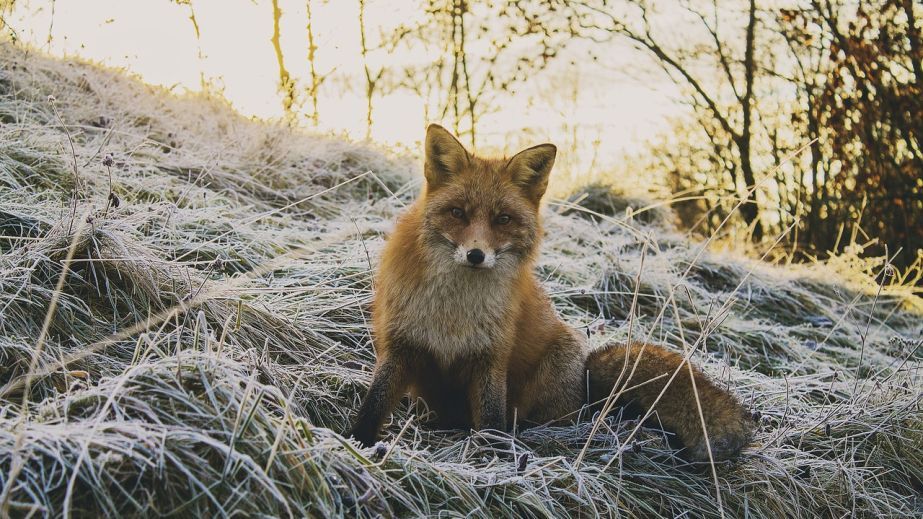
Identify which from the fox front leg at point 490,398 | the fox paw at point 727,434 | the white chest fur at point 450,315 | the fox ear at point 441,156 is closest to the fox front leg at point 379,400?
the white chest fur at point 450,315

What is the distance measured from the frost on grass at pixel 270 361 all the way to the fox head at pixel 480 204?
51 cm

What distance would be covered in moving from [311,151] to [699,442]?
15.4 feet

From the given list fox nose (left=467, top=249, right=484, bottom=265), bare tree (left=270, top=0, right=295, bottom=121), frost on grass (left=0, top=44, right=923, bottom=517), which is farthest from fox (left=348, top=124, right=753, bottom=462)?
bare tree (left=270, top=0, right=295, bottom=121)

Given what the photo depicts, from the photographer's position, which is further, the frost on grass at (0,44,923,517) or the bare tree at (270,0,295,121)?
the bare tree at (270,0,295,121)

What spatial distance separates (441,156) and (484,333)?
77 cm

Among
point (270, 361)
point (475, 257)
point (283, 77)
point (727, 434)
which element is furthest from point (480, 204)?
point (283, 77)

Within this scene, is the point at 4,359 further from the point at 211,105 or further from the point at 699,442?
the point at 211,105

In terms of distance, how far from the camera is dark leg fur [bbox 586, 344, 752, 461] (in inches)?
103

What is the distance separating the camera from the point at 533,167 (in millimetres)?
3160

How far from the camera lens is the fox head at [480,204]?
284 cm

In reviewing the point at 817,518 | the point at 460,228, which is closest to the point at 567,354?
the point at 460,228

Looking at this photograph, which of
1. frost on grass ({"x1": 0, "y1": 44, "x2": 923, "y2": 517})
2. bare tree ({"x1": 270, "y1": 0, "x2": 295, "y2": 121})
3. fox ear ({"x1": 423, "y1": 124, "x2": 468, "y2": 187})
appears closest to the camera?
frost on grass ({"x1": 0, "y1": 44, "x2": 923, "y2": 517})

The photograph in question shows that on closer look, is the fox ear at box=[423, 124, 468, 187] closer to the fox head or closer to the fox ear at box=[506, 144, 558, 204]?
the fox head

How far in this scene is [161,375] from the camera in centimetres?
203
